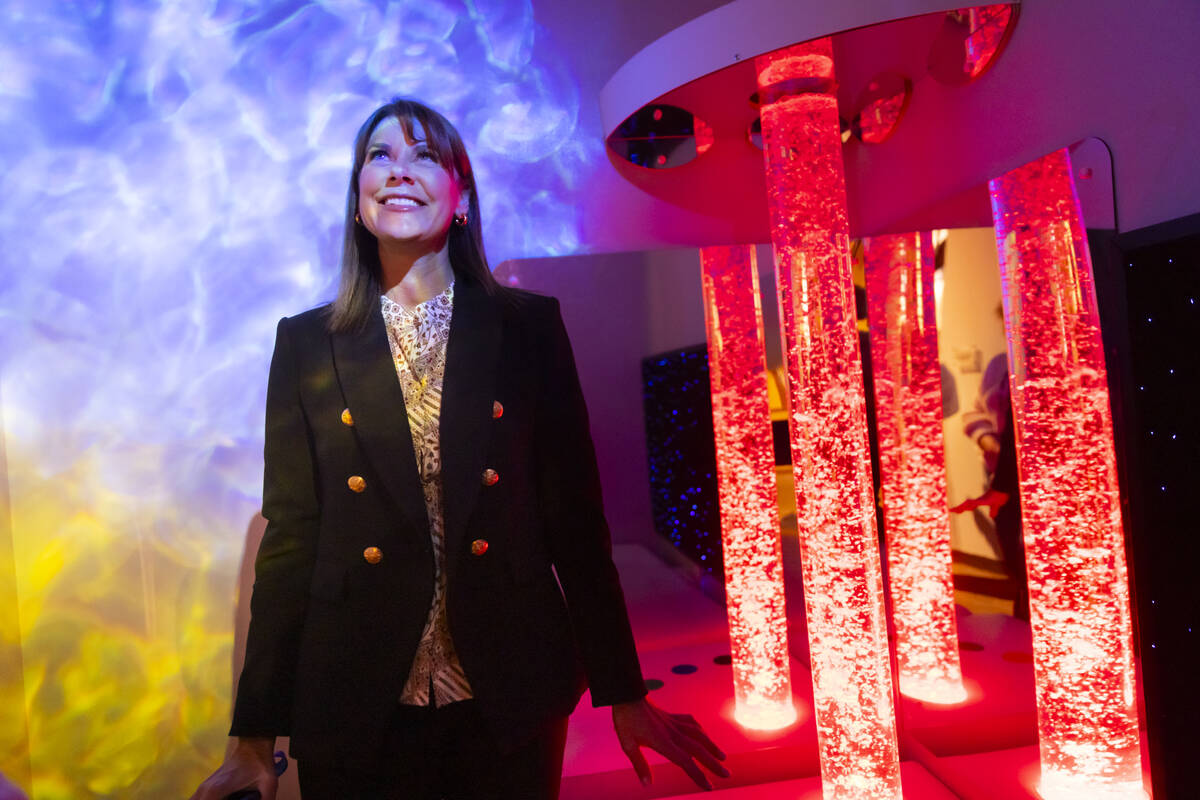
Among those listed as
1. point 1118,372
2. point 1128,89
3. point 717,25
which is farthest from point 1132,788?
point 717,25

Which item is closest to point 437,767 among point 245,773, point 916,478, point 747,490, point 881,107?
point 245,773

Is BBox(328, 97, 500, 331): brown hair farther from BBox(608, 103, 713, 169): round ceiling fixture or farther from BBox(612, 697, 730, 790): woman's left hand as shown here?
BBox(612, 697, 730, 790): woman's left hand

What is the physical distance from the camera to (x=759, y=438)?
5.99ft

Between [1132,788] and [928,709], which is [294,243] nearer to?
[928,709]

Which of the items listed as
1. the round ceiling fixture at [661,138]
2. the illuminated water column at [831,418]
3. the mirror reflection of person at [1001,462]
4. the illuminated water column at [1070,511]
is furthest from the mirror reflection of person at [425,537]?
the mirror reflection of person at [1001,462]

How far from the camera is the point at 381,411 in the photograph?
1.02 metres

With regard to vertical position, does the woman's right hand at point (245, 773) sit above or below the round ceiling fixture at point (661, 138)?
below

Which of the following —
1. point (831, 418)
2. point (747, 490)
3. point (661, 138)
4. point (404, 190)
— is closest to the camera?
point (404, 190)

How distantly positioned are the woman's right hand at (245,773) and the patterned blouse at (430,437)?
8.0 inches

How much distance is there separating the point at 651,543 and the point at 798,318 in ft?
2.59

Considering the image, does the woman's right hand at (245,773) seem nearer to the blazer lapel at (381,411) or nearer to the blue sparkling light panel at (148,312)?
the blazer lapel at (381,411)

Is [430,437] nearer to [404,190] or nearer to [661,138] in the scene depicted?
[404,190]

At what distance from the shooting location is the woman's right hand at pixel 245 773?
961 mm

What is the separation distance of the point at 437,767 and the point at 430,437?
0.40 m
